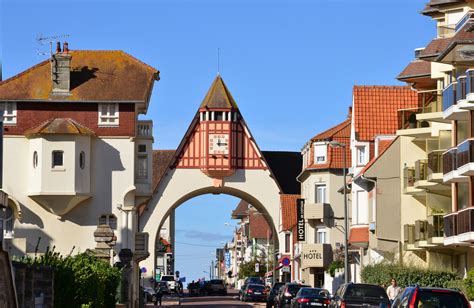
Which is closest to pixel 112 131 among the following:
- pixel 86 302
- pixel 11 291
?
pixel 86 302

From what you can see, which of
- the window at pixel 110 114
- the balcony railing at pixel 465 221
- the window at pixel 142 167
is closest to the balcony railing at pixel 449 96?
the balcony railing at pixel 465 221

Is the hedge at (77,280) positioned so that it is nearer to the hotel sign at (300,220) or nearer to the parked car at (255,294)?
the parked car at (255,294)

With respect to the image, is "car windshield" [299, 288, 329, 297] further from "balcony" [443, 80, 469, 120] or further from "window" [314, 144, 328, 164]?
"window" [314, 144, 328, 164]

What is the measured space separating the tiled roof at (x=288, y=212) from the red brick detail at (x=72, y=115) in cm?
3499

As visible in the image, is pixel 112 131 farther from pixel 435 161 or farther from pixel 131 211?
pixel 435 161

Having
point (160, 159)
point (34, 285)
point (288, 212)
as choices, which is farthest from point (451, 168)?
point (160, 159)

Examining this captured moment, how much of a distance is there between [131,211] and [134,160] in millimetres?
2700

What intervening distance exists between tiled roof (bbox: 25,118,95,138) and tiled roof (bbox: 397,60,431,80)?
17.4 meters

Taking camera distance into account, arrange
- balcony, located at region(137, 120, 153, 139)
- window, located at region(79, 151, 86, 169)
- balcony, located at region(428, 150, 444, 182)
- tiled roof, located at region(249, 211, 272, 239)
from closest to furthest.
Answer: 1. balcony, located at region(428, 150, 444, 182)
2. window, located at region(79, 151, 86, 169)
3. balcony, located at region(137, 120, 153, 139)
4. tiled roof, located at region(249, 211, 272, 239)

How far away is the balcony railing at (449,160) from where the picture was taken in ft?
147

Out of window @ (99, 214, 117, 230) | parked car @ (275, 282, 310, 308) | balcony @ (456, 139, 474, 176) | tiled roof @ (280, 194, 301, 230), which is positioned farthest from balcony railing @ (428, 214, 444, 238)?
tiled roof @ (280, 194, 301, 230)

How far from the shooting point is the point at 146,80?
66.2m

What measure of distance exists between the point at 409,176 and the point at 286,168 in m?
52.9

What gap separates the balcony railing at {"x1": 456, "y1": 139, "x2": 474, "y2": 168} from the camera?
42000mm
